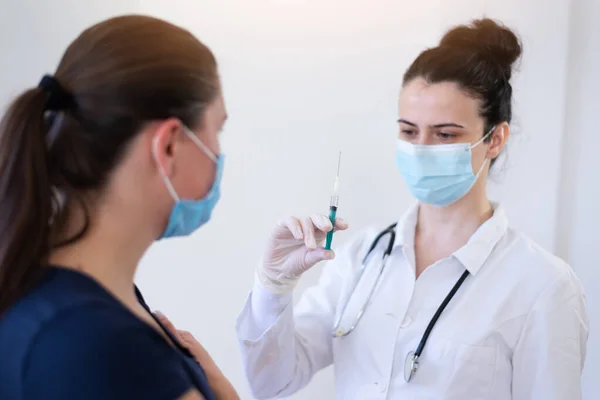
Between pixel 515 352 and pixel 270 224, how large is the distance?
845 mm

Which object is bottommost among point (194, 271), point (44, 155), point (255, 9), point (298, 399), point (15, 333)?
point (298, 399)

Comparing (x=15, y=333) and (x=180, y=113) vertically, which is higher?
(x=180, y=113)

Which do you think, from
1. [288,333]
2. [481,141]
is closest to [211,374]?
[288,333]

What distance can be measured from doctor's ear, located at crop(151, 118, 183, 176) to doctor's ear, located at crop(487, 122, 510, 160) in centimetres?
89

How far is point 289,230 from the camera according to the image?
1.35m

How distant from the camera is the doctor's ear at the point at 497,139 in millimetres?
1458

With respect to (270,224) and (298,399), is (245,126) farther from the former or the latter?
(298,399)

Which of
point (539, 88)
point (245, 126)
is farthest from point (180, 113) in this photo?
point (539, 88)

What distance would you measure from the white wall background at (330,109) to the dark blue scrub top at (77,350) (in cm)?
112

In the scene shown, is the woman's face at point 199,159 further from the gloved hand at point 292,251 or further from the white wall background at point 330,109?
the white wall background at point 330,109

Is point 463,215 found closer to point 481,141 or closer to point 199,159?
point 481,141

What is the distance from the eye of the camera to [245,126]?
183 centimetres

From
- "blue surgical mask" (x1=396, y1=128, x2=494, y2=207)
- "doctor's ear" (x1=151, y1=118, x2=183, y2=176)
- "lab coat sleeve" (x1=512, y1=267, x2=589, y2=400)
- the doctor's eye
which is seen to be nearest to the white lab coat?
"lab coat sleeve" (x1=512, y1=267, x2=589, y2=400)

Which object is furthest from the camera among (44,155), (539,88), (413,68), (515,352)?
(539,88)
